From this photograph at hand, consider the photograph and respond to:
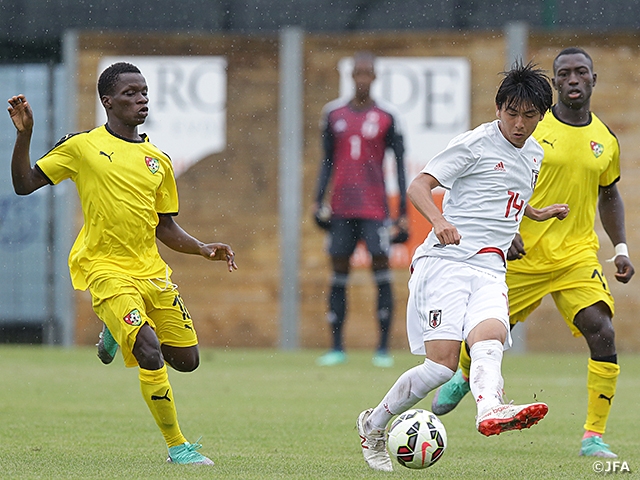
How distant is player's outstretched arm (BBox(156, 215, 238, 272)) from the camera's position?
6.35 metres

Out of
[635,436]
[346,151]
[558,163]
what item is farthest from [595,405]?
[346,151]

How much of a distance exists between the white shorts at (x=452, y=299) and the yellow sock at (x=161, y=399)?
1.20m

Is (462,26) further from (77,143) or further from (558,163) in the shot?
(77,143)

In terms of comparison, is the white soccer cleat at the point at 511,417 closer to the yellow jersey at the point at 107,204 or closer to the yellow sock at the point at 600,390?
the yellow sock at the point at 600,390

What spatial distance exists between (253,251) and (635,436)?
7.78 meters

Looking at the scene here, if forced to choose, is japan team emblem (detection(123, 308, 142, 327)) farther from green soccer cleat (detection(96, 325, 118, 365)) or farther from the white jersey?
the white jersey

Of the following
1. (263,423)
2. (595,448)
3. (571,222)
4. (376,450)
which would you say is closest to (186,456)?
(376,450)

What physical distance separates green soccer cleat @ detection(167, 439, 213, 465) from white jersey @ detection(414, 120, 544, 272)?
1.40 meters

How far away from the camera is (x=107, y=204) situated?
6289 millimetres

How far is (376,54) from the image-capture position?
14.2 meters

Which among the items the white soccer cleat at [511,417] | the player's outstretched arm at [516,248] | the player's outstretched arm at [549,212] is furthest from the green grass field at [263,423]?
the player's outstretched arm at [549,212]

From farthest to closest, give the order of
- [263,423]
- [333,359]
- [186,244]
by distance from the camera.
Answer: [333,359] < [263,423] < [186,244]

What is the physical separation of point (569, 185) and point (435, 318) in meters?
1.80

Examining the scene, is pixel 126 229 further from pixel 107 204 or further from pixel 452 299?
pixel 452 299
